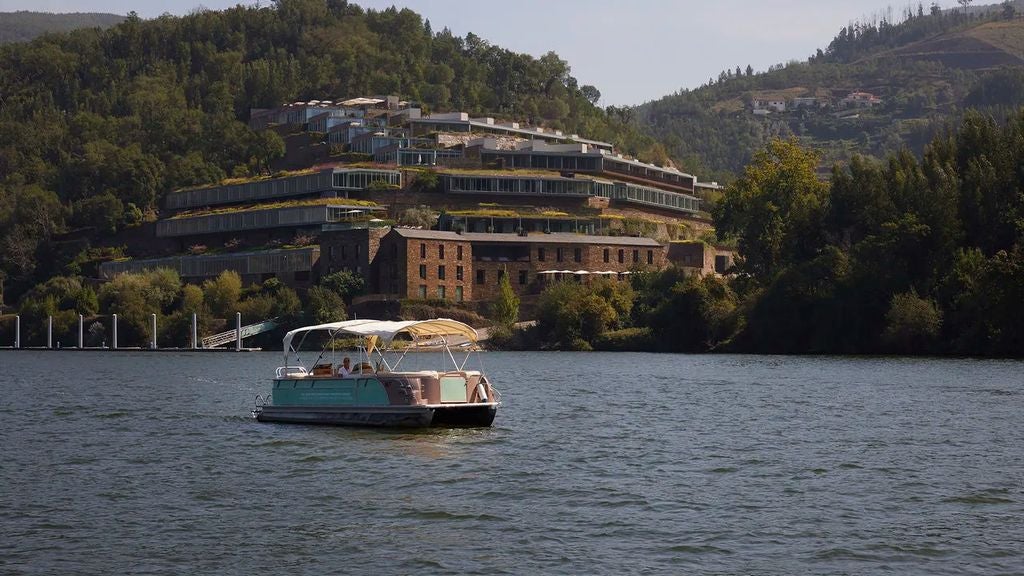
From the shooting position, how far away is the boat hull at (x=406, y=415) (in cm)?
6219

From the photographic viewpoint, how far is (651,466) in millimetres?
52594

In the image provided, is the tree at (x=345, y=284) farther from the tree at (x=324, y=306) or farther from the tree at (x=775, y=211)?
the tree at (x=775, y=211)

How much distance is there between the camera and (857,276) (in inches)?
5167

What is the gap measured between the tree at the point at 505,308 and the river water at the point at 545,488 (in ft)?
276

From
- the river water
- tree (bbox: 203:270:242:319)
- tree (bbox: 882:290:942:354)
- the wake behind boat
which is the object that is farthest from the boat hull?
tree (bbox: 203:270:242:319)

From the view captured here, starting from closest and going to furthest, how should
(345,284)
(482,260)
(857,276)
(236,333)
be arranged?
(857,276), (236,333), (345,284), (482,260)

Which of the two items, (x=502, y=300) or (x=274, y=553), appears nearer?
(x=274, y=553)

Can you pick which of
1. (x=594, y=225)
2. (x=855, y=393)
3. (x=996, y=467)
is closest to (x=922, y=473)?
(x=996, y=467)

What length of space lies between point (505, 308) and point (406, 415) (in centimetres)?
10457

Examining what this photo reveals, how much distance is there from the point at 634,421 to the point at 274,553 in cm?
3276

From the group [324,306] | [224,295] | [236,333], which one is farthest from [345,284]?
[224,295]

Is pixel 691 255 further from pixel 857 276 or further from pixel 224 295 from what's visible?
pixel 857 276

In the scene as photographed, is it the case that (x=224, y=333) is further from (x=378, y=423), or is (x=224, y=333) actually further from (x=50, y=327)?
(x=378, y=423)

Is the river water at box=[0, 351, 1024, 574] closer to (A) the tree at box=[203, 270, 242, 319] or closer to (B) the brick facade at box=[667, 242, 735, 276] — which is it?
(A) the tree at box=[203, 270, 242, 319]
